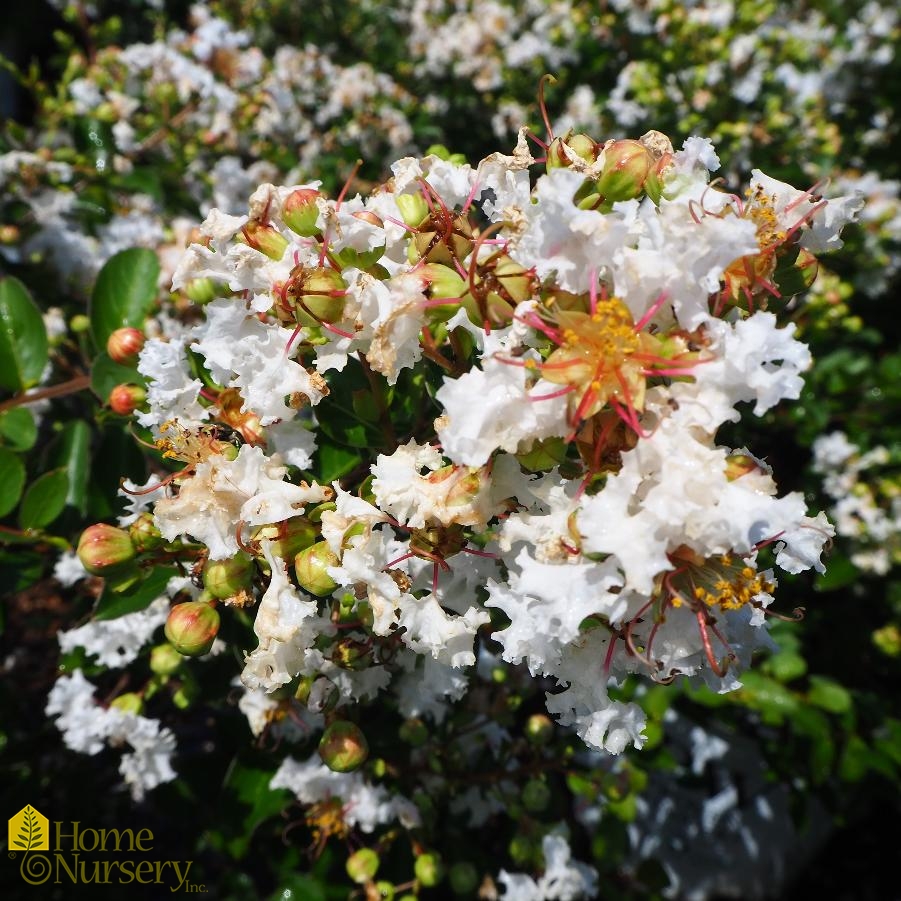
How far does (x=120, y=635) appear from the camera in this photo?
1.25 m

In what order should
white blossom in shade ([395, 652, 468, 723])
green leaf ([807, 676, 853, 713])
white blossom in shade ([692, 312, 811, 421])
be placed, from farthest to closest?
1. green leaf ([807, 676, 853, 713])
2. white blossom in shade ([395, 652, 468, 723])
3. white blossom in shade ([692, 312, 811, 421])

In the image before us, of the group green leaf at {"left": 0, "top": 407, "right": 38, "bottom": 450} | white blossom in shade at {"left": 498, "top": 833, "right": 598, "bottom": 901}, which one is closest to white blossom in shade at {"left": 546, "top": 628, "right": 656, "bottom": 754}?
white blossom in shade at {"left": 498, "top": 833, "right": 598, "bottom": 901}

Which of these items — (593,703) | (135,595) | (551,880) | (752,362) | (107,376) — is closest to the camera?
(752,362)

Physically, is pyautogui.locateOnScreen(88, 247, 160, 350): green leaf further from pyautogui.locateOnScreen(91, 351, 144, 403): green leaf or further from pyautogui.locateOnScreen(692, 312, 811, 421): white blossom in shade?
pyautogui.locateOnScreen(692, 312, 811, 421): white blossom in shade

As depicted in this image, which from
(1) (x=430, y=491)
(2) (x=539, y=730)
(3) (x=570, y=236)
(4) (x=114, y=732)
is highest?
(3) (x=570, y=236)

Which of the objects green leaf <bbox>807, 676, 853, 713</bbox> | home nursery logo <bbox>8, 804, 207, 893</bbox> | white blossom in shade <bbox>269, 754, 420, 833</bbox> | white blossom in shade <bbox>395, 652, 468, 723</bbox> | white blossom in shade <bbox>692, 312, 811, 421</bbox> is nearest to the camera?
white blossom in shade <bbox>692, 312, 811, 421</bbox>

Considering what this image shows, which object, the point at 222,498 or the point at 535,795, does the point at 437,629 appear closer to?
the point at 222,498

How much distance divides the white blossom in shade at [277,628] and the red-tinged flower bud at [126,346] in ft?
1.52

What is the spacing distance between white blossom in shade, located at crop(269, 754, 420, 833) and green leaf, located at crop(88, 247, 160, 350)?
0.81m

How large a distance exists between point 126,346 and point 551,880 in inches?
48.7

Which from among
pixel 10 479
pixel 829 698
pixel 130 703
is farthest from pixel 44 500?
pixel 829 698

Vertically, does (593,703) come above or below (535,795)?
above

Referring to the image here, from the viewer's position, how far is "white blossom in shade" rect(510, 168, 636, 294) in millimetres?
667

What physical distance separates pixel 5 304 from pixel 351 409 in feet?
2.66
